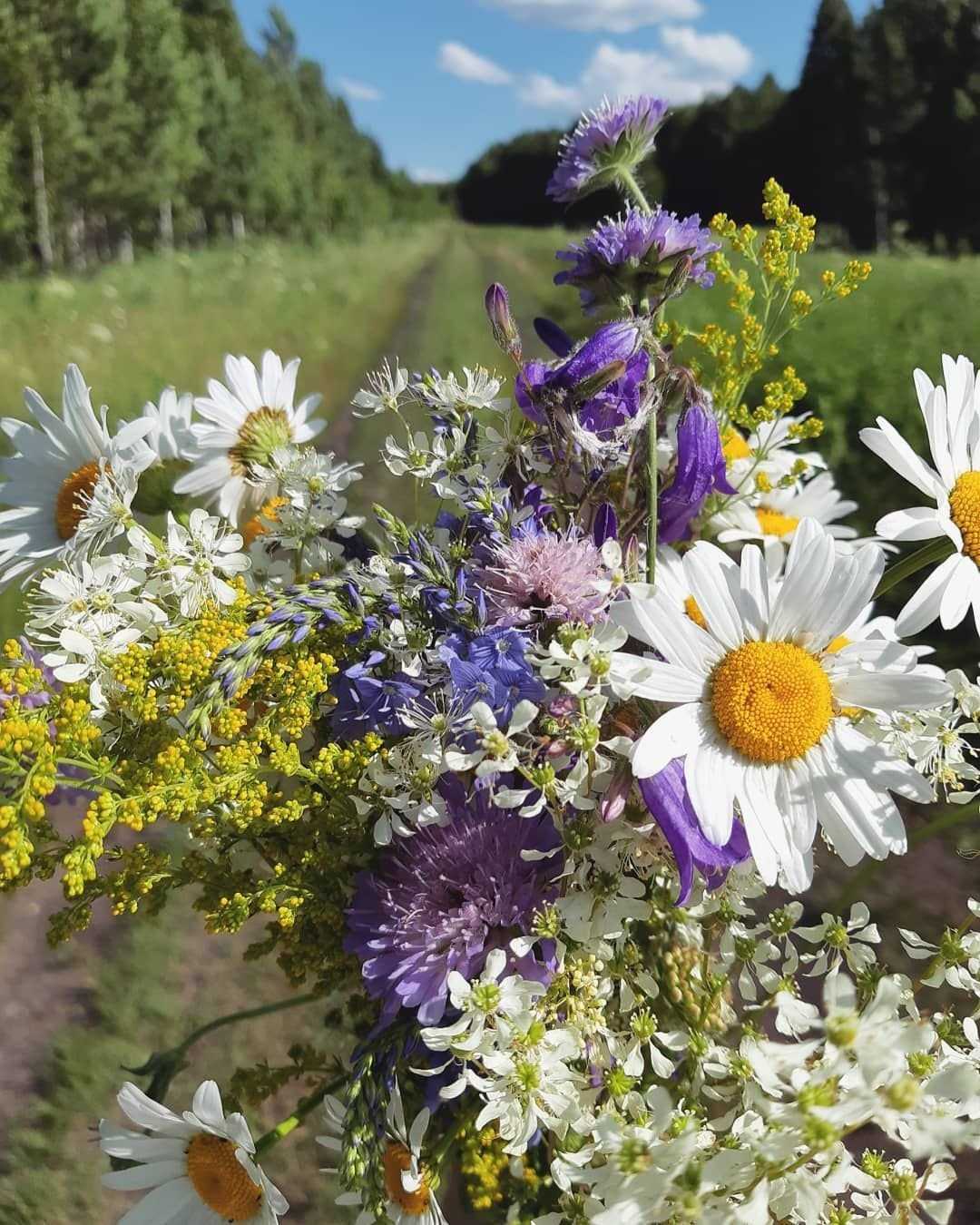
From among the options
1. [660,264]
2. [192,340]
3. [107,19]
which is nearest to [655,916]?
[660,264]

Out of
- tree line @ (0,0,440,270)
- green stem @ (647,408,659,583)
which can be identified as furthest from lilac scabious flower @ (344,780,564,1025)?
tree line @ (0,0,440,270)

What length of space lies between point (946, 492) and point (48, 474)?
3.16 feet

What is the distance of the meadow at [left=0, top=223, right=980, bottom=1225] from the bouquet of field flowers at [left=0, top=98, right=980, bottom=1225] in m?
0.42

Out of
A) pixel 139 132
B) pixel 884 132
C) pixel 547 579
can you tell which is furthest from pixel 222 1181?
pixel 884 132

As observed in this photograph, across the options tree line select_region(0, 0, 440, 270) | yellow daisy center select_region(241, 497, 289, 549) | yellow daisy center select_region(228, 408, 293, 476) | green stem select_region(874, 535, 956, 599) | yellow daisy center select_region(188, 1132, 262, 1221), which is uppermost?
tree line select_region(0, 0, 440, 270)

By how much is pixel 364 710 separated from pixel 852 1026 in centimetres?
45

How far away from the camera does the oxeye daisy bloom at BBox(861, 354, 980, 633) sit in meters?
0.66

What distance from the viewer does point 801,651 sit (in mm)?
676

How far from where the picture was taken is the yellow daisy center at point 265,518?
87 centimetres

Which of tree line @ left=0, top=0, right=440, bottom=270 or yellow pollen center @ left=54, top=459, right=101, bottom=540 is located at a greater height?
tree line @ left=0, top=0, right=440, bottom=270

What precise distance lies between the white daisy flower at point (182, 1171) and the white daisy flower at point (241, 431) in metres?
0.61

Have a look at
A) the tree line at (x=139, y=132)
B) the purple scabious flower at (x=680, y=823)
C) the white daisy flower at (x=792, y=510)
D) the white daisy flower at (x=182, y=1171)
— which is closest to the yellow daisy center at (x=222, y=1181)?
the white daisy flower at (x=182, y=1171)

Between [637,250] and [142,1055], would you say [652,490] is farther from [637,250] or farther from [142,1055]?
[142,1055]

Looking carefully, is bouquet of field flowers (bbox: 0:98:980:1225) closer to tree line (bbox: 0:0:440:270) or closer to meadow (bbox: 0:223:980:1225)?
meadow (bbox: 0:223:980:1225)
